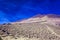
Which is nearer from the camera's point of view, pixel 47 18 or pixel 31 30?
pixel 31 30

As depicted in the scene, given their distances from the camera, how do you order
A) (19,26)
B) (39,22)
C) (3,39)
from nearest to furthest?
1. (3,39)
2. (19,26)
3. (39,22)

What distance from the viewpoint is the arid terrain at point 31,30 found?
12523 mm

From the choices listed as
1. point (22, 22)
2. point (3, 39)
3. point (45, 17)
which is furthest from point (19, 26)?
point (45, 17)

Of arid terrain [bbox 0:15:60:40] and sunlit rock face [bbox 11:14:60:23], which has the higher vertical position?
sunlit rock face [bbox 11:14:60:23]

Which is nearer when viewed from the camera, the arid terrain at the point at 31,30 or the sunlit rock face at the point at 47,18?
the arid terrain at the point at 31,30

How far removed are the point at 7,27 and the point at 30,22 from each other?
1.84 meters

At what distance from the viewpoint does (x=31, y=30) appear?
13.3 m

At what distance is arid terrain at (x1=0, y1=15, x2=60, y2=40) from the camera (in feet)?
41.1

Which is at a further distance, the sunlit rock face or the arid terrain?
the sunlit rock face

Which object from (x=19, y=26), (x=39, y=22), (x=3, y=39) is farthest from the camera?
(x=39, y=22)

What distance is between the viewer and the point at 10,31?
12.8 m

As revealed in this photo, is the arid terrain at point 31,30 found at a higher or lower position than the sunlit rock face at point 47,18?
lower

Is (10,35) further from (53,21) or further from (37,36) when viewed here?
(53,21)

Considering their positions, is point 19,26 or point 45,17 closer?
point 19,26
